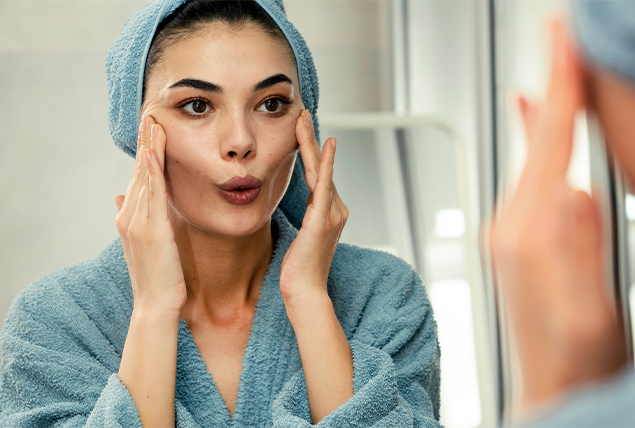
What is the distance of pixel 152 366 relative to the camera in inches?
28.3

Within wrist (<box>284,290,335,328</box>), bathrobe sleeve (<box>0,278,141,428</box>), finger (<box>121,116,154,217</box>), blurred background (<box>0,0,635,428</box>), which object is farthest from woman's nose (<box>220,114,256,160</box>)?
blurred background (<box>0,0,635,428</box>)

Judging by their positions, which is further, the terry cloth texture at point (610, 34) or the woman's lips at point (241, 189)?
the woman's lips at point (241, 189)

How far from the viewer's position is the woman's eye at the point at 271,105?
32.1 inches

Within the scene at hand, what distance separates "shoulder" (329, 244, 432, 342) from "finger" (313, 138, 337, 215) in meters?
0.17

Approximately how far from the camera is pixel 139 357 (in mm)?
720

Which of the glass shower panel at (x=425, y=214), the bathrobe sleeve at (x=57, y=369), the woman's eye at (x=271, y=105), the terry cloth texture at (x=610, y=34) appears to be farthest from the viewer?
the glass shower panel at (x=425, y=214)

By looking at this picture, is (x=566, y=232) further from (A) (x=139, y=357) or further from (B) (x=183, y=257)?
(B) (x=183, y=257)

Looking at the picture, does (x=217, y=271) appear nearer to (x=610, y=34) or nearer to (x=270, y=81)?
(x=270, y=81)

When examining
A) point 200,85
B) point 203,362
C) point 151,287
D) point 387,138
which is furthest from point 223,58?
point 387,138

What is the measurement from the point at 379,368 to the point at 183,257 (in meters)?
0.35

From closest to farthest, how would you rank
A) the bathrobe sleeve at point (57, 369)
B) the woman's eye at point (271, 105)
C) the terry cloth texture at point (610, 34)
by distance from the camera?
1. the terry cloth texture at point (610, 34)
2. the bathrobe sleeve at point (57, 369)
3. the woman's eye at point (271, 105)

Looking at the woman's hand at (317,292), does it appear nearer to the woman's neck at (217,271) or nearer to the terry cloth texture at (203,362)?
the terry cloth texture at (203,362)

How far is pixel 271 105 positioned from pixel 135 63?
196 millimetres

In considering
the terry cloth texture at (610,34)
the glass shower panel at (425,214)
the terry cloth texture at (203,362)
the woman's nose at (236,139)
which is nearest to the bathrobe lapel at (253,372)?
the terry cloth texture at (203,362)
